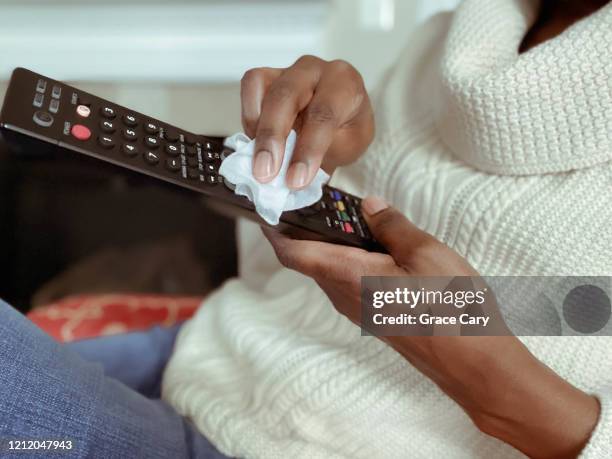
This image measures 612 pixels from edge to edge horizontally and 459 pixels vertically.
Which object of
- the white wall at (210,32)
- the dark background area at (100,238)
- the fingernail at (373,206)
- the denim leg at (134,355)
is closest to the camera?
the fingernail at (373,206)

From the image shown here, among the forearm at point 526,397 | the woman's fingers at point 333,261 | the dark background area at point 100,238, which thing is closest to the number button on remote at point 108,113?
the woman's fingers at point 333,261

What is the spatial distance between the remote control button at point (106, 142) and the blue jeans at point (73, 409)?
0.14 metres

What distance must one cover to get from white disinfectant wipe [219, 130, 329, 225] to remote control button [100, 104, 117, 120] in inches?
2.5

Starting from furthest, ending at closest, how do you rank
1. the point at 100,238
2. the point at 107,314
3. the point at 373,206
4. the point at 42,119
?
the point at 100,238 < the point at 107,314 < the point at 373,206 < the point at 42,119

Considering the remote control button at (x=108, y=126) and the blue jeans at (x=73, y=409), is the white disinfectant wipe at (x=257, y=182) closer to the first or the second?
the remote control button at (x=108, y=126)

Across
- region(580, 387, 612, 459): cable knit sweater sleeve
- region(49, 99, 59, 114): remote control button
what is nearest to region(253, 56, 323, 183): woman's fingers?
region(49, 99, 59, 114): remote control button

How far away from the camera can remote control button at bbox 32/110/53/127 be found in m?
0.30

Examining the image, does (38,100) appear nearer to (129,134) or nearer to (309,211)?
(129,134)

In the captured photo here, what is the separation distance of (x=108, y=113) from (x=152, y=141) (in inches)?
1.1

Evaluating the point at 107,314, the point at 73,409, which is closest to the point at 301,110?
the point at 73,409

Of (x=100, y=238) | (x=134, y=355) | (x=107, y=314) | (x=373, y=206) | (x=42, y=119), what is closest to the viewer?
(x=42, y=119)

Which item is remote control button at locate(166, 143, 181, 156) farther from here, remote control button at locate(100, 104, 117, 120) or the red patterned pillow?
the red patterned pillow

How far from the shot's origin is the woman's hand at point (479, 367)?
0.34 m

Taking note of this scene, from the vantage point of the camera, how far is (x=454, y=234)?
0.43 m
